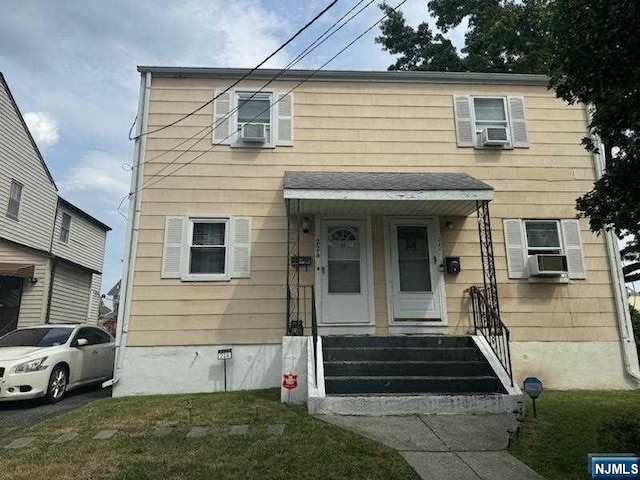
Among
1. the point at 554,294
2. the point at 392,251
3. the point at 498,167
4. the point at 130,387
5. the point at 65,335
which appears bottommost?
the point at 130,387

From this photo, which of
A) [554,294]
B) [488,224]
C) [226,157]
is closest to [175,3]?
[226,157]

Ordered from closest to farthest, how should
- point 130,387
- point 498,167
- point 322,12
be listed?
1. point 322,12
2. point 130,387
3. point 498,167

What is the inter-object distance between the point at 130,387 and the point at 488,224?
6.50m

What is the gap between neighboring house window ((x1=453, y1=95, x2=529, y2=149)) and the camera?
8.78m

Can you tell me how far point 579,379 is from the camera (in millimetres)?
7770

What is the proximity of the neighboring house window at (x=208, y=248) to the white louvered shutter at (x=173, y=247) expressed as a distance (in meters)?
0.15

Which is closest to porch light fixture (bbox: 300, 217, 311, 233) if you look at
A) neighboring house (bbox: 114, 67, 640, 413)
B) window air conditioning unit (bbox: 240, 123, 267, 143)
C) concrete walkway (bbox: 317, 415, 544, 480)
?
neighboring house (bbox: 114, 67, 640, 413)

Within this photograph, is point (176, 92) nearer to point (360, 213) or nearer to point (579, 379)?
point (360, 213)

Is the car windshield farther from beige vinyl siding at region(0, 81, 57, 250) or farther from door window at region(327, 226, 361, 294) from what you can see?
beige vinyl siding at region(0, 81, 57, 250)

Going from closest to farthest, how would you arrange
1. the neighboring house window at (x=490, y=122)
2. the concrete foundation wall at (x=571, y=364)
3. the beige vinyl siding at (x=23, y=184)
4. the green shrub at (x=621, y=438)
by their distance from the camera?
1. the green shrub at (x=621, y=438)
2. the concrete foundation wall at (x=571, y=364)
3. the neighboring house window at (x=490, y=122)
4. the beige vinyl siding at (x=23, y=184)

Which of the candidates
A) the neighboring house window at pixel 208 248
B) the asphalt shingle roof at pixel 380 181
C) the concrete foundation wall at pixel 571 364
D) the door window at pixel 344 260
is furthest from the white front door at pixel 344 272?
the concrete foundation wall at pixel 571 364

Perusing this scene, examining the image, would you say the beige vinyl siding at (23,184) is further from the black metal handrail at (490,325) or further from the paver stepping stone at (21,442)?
the black metal handrail at (490,325)

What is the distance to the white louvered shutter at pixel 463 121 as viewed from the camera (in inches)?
347

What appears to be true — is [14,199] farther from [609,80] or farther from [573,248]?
[609,80]
